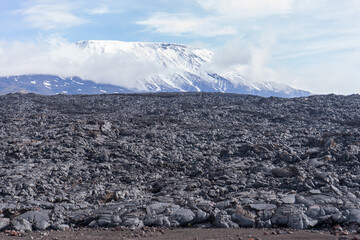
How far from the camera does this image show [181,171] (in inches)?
Answer: 719

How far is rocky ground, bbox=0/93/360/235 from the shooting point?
12117 mm

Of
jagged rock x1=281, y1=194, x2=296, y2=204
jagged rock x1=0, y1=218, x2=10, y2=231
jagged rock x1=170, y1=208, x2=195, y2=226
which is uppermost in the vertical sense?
jagged rock x1=281, y1=194, x2=296, y2=204

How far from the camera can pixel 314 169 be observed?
1630cm

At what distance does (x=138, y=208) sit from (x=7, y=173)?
718 cm

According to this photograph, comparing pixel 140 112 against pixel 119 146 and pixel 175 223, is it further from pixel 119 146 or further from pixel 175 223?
A: pixel 175 223

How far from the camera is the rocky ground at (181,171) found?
39.8 ft

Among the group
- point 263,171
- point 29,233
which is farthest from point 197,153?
point 29,233

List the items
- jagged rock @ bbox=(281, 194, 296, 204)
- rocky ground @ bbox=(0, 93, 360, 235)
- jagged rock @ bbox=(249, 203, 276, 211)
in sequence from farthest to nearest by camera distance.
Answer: jagged rock @ bbox=(281, 194, 296, 204), jagged rock @ bbox=(249, 203, 276, 211), rocky ground @ bbox=(0, 93, 360, 235)

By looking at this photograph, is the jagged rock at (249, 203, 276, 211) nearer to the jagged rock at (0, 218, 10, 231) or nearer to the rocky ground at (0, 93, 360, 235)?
the rocky ground at (0, 93, 360, 235)

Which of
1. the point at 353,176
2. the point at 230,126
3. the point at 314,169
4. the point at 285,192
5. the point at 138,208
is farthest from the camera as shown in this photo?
the point at 230,126

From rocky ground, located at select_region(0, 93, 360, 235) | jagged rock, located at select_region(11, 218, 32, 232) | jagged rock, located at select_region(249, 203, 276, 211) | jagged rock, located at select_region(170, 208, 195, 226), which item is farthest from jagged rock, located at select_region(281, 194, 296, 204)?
jagged rock, located at select_region(11, 218, 32, 232)

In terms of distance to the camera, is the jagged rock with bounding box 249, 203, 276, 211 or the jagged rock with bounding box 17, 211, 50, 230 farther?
the jagged rock with bounding box 249, 203, 276, 211

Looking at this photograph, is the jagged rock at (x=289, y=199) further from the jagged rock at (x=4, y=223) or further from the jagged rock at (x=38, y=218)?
the jagged rock at (x=4, y=223)

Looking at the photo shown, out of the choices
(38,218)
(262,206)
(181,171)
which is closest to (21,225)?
(38,218)
